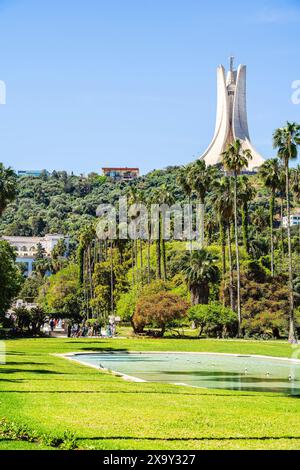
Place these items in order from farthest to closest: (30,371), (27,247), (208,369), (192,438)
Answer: (27,247)
(208,369)
(30,371)
(192,438)

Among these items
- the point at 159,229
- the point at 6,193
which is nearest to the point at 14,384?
the point at 6,193

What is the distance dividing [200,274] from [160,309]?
509 cm

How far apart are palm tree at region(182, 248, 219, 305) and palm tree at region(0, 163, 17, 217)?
13653 millimetres

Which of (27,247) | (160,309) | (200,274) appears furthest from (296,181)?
(27,247)

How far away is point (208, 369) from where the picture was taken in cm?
2542

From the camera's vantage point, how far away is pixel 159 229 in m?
62.6

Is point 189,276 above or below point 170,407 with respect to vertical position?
above

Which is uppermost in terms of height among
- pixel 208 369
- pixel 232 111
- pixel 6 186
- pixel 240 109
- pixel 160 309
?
pixel 240 109

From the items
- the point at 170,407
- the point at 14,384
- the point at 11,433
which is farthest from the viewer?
the point at 14,384

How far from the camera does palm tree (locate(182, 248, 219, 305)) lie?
165 feet

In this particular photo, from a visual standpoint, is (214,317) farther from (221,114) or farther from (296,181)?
(221,114)

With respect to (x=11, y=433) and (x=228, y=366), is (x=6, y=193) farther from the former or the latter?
(x=11, y=433)

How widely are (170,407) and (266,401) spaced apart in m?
2.72

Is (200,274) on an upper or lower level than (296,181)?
lower
